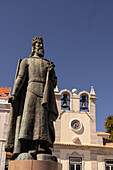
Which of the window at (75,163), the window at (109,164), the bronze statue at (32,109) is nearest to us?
the bronze statue at (32,109)

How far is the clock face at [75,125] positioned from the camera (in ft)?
62.5

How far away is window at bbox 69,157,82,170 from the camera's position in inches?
703

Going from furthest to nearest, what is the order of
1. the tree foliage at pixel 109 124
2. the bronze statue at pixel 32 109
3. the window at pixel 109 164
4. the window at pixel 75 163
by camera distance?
the tree foliage at pixel 109 124 < the window at pixel 109 164 < the window at pixel 75 163 < the bronze statue at pixel 32 109

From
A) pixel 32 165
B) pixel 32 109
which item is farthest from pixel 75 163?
pixel 32 165

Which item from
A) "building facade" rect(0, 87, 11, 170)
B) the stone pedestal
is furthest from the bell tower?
the stone pedestal

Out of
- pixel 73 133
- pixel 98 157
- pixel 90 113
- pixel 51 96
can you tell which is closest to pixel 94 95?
pixel 90 113

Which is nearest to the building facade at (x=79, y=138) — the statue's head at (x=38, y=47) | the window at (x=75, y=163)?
the window at (x=75, y=163)

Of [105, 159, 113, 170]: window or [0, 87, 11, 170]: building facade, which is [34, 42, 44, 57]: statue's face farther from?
[105, 159, 113, 170]: window

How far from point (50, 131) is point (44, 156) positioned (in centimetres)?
68

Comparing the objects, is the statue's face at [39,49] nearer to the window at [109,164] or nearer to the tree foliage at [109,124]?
the window at [109,164]

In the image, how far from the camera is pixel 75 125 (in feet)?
62.9

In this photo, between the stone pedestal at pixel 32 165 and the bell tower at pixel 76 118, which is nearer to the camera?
the stone pedestal at pixel 32 165

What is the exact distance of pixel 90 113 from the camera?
2012 centimetres

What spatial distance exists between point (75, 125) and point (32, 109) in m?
15.1
